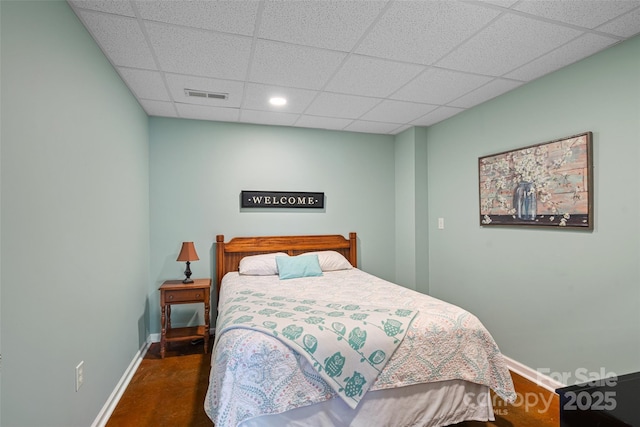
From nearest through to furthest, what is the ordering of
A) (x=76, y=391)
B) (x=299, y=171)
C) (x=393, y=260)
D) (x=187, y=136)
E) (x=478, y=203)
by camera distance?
(x=76, y=391), (x=478, y=203), (x=187, y=136), (x=299, y=171), (x=393, y=260)

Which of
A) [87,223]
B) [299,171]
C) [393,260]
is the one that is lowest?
[393,260]

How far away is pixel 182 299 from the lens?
3.06 meters

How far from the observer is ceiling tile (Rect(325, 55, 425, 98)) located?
225cm

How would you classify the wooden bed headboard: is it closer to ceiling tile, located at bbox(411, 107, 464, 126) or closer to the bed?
the bed

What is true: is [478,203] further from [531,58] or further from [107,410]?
[107,410]

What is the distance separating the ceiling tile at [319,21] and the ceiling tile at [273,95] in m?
0.73

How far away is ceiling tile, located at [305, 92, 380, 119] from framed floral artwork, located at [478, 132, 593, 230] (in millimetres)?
1236

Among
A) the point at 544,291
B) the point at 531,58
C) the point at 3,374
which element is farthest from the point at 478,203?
the point at 3,374

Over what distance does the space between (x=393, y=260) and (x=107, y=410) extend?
3.26 m

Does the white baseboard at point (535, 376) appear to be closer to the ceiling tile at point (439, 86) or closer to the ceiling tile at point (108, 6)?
the ceiling tile at point (439, 86)

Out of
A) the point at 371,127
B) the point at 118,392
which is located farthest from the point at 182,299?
the point at 371,127

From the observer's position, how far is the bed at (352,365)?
5.31 ft

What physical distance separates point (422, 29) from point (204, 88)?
1.77m

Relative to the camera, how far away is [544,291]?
2467 mm
